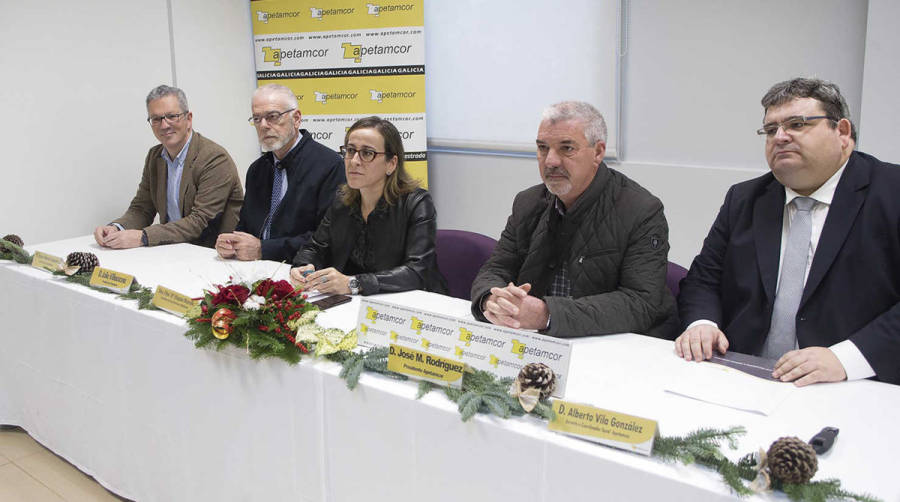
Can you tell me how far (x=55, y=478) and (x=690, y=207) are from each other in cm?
318

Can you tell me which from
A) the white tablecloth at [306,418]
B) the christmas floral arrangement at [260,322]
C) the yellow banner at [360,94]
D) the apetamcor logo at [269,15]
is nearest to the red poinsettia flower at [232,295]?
the christmas floral arrangement at [260,322]

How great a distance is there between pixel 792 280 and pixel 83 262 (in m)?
2.24

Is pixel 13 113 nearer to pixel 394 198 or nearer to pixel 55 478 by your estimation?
pixel 55 478

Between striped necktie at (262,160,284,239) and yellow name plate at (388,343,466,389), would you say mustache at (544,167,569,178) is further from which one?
striped necktie at (262,160,284,239)

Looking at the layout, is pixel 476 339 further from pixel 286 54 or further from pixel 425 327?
pixel 286 54

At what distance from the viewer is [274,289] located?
1846 mm

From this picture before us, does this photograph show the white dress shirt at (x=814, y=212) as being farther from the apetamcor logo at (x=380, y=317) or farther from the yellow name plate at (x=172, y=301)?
the yellow name plate at (x=172, y=301)

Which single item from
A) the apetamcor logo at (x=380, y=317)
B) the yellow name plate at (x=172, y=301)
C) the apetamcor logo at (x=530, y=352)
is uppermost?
the apetamcor logo at (x=380, y=317)

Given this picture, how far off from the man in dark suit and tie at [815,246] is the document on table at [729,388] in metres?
0.09

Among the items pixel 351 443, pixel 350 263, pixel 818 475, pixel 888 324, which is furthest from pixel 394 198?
pixel 818 475

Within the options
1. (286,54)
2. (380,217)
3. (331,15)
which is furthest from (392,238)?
(286,54)

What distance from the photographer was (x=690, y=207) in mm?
3859

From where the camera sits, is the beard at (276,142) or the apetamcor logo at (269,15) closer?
the beard at (276,142)

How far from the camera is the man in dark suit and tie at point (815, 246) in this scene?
180cm
